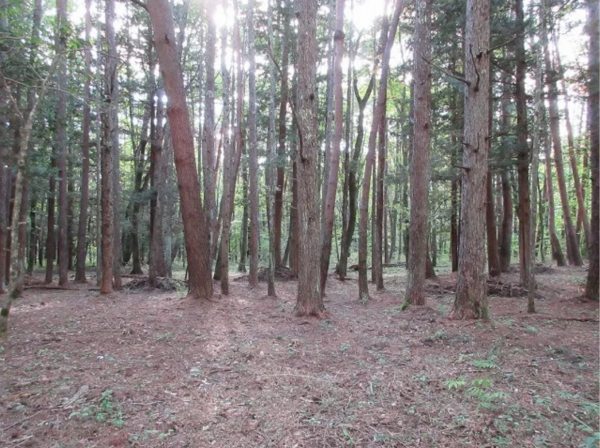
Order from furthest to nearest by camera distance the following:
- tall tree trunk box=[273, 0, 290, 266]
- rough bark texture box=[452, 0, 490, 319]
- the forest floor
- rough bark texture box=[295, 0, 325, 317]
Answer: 1. tall tree trunk box=[273, 0, 290, 266]
2. rough bark texture box=[295, 0, 325, 317]
3. rough bark texture box=[452, 0, 490, 319]
4. the forest floor

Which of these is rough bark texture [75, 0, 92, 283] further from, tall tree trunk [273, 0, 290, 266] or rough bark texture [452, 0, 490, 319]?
rough bark texture [452, 0, 490, 319]

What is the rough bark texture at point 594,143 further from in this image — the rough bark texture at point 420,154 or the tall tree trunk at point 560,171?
the rough bark texture at point 420,154

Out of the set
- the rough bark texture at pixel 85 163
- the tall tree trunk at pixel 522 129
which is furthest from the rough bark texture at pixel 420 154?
the rough bark texture at pixel 85 163

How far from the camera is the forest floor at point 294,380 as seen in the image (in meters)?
3.15

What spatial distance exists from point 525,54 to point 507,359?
9.49m

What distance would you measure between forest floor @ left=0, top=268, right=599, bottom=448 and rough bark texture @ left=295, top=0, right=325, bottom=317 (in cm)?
105

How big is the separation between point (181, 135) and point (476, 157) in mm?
5714

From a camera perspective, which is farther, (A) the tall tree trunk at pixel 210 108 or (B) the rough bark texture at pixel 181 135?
(A) the tall tree trunk at pixel 210 108

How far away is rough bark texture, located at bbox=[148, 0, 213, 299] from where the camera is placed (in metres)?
7.66

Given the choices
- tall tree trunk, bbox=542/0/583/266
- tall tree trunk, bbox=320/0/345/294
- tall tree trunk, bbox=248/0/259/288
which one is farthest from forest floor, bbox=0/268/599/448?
tall tree trunk, bbox=542/0/583/266

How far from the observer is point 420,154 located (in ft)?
27.2

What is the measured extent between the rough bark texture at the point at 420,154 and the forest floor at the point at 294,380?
112 centimetres

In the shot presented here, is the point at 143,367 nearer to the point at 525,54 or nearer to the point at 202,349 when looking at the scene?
the point at 202,349

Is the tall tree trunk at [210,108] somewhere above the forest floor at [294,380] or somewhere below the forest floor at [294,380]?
above
